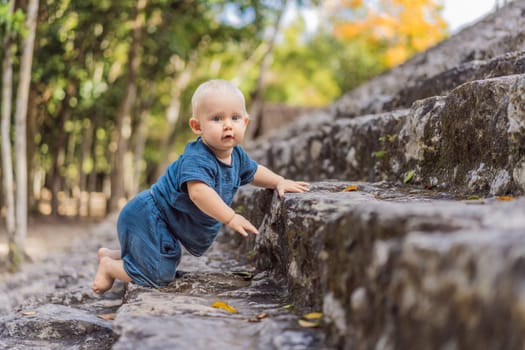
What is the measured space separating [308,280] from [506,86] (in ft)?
4.66

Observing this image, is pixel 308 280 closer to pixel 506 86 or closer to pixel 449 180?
pixel 449 180

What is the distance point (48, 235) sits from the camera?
1491 cm

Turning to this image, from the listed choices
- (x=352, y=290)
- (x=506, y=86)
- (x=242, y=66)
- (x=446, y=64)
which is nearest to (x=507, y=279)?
(x=352, y=290)

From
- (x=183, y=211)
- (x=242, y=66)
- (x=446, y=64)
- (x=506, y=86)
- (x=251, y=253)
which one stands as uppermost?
(x=242, y=66)

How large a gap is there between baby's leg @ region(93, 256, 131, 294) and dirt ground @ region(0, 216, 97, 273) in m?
7.18

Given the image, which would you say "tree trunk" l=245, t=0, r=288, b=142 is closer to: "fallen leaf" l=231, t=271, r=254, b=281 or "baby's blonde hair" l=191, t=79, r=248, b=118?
"fallen leaf" l=231, t=271, r=254, b=281

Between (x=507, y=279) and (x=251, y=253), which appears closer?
(x=507, y=279)

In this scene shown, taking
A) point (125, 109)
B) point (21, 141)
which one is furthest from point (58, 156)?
point (21, 141)

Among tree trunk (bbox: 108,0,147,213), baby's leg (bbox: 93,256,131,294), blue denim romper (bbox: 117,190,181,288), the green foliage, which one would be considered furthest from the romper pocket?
tree trunk (bbox: 108,0,147,213)

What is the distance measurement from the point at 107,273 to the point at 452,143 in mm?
2084

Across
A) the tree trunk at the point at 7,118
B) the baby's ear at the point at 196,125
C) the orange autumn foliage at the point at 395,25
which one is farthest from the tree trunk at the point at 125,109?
the baby's ear at the point at 196,125

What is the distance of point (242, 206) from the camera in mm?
5035

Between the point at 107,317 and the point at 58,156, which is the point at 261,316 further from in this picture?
the point at 58,156

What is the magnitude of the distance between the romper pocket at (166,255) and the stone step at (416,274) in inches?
39.8
